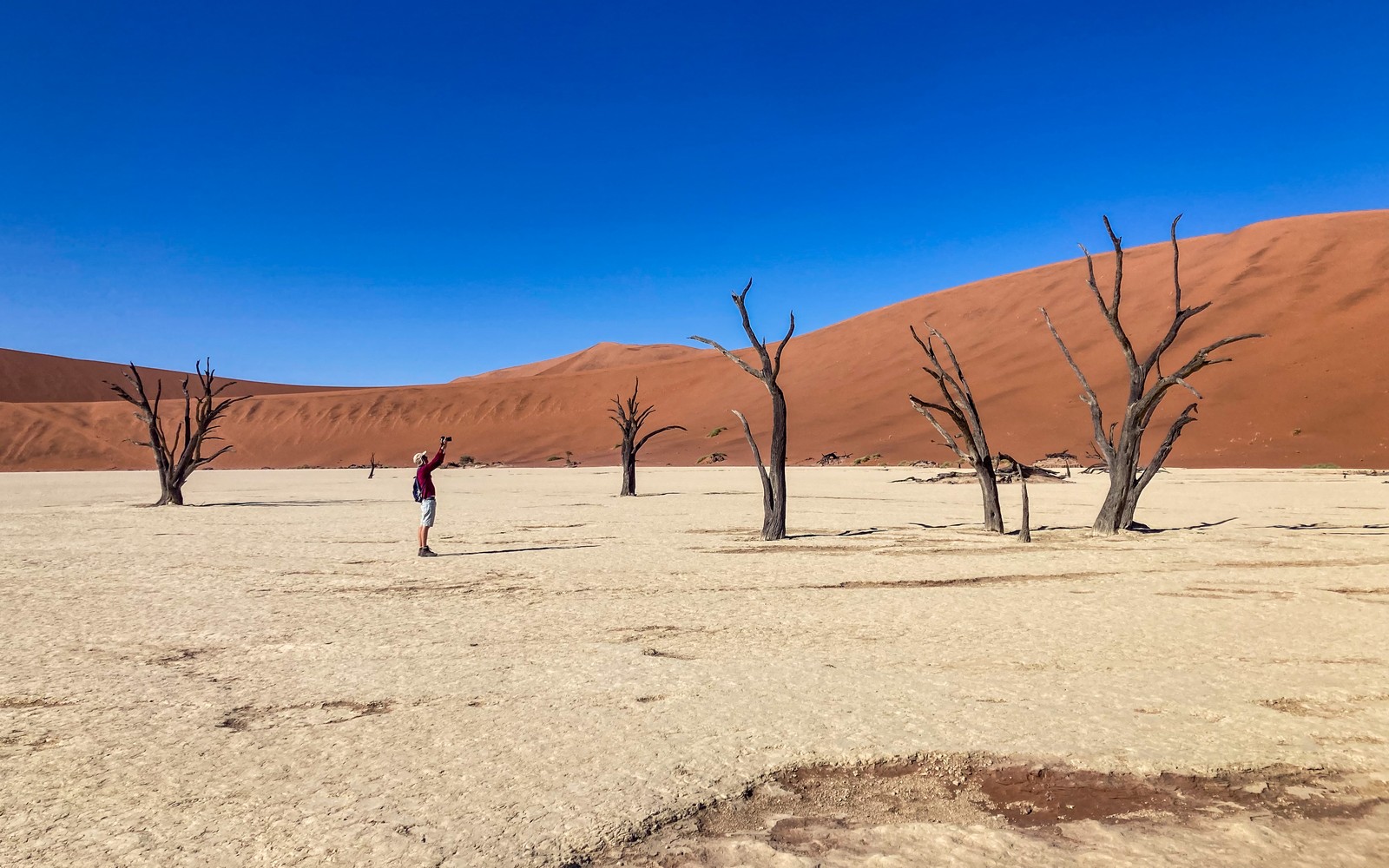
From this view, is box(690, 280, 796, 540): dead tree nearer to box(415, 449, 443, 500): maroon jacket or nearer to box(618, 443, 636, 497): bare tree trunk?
box(415, 449, 443, 500): maroon jacket

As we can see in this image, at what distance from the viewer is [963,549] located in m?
11.9

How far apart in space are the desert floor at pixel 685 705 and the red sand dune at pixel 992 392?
32829mm

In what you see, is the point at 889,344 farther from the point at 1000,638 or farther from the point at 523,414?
the point at 1000,638

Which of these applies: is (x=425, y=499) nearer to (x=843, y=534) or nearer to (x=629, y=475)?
(x=843, y=534)

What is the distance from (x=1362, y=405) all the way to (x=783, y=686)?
4285cm

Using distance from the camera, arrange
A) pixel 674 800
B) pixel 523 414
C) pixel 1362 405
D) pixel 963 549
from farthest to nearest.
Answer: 1. pixel 523 414
2. pixel 1362 405
3. pixel 963 549
4. pixel 674 800

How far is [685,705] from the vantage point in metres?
4.95

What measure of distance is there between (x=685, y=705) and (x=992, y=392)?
49099 mm

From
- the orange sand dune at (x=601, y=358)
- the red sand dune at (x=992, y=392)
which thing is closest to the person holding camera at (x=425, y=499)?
the red sand dune at (x=992, y=392)

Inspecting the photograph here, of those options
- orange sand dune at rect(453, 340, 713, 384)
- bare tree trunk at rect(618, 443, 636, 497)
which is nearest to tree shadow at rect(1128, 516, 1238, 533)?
bare tree trunk at rect(618, 443, 636, 497)

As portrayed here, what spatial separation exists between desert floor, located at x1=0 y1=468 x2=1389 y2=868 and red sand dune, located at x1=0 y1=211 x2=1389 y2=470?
1292 inches

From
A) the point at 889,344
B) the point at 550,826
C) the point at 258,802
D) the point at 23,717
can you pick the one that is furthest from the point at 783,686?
the point at 889,344

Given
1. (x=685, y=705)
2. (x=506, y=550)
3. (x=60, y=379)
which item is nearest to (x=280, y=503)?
(x=506, y=550)

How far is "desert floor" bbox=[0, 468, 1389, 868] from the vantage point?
332cm
